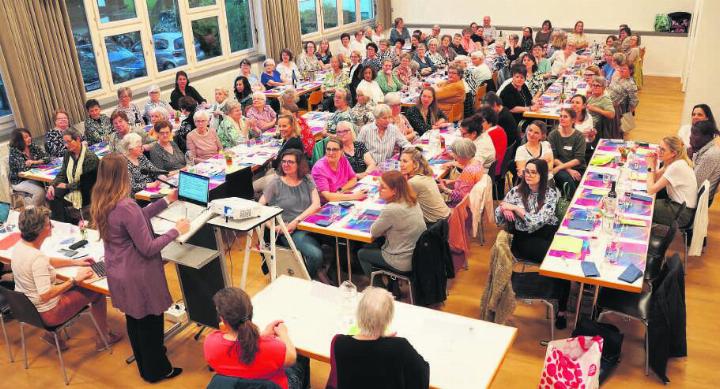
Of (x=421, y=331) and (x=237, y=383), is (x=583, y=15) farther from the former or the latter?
(x=237, y=383)

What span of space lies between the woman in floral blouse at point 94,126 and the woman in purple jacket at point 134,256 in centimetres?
403

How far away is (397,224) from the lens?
4.61m

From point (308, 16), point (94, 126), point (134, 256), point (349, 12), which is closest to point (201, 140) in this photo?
point (94, 126)

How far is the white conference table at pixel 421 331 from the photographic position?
316cm

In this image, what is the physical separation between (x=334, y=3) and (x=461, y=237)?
11.2 m

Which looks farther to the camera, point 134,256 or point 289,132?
point 289,132

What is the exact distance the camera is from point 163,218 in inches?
177

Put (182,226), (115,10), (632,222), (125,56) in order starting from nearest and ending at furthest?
(182,226)
(632,222)
(115,10)
(125,56)

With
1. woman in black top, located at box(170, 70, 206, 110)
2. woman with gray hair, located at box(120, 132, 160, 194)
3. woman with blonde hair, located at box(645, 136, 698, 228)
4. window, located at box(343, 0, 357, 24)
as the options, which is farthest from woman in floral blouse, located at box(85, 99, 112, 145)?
window, located at box(343, 0, 357, 24)

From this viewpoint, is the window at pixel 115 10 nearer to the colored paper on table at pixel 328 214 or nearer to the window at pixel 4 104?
the window at pixel 4 104

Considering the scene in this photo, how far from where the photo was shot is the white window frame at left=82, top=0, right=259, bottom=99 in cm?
886

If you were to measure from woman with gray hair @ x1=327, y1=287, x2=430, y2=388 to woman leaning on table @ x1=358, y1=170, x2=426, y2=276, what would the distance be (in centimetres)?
174

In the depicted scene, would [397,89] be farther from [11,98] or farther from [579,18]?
[579,18]

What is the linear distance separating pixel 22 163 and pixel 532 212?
5.72 meters
